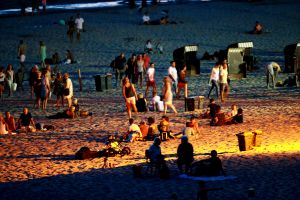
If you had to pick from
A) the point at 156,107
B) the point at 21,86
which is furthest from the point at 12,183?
the point at 21,86

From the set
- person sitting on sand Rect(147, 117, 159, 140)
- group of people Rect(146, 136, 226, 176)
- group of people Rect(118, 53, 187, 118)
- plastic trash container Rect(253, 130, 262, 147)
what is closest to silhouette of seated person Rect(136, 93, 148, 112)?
group of people Rect(118, 53, 187, 118)

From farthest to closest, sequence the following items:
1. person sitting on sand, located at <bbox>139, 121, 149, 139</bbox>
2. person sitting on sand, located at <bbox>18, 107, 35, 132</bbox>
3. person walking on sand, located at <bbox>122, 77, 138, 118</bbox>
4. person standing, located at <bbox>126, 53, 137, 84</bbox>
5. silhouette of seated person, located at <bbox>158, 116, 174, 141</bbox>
Answer: person standing, located at <bbox>126, 53, 137, 84</bbox> → person walking on sand, located at <bbox>122, 77, 138, 118</bbox> → person sitting on sand, located at <bbox>18, 107, 35, 132</bbox> → person sitting on sand, located at <bbox>139, 121, 149, 139</bbox> → silhouette of seated person, located at <bbox>158, 116, 174, 141</bbox>

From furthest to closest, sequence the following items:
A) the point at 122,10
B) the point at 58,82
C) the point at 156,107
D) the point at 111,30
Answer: the point at 122,10, the point at 111,30, the point at 58,82, the point at 156,107

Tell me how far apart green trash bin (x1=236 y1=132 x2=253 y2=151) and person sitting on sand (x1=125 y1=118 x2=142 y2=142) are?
3.24 meters

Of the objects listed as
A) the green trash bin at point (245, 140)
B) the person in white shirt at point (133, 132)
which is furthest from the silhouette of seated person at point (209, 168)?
the person in white shirt at point (133, 132)

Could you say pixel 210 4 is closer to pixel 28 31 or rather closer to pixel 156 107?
pixel 28 31

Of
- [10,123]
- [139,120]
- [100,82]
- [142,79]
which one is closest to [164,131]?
[139,120]

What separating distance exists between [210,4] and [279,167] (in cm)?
4150

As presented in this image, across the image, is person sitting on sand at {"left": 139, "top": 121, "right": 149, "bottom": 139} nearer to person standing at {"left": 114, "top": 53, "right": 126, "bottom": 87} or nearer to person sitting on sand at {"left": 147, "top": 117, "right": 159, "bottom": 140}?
person sitting on sand at {"left": 147, "top": 117, "right": 159, "bottom": 140}

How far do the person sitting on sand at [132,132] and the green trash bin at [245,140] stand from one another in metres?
3.24

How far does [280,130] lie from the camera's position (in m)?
26.1

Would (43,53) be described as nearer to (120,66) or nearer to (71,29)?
(71,29)

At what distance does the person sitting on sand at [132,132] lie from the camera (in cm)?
2562

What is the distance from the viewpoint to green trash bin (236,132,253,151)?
23422 mm
